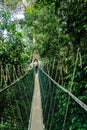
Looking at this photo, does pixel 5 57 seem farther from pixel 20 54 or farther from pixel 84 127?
pixel 84 127

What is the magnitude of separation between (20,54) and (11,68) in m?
0.58

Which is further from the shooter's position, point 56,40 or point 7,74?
point 56,40

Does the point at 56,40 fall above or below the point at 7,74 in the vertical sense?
above

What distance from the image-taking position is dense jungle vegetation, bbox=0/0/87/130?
4325 millimetres

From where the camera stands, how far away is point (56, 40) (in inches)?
517

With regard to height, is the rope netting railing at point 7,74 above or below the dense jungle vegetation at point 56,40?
below

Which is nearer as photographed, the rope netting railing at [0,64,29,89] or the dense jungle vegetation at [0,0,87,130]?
the dense jungle vegetation at [0,0,87,130]

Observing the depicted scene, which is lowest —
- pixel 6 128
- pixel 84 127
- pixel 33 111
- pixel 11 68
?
pixel 33 111

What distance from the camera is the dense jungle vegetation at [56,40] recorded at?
4325mm

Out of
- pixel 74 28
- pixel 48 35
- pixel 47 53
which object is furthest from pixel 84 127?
pixel 47 53

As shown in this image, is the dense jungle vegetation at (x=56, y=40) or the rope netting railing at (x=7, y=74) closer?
the dense jungle vegetation at (x=56, y=40)

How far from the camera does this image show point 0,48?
863 centimetres

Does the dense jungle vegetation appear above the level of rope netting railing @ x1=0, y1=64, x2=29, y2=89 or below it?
above

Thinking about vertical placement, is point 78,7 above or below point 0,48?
above
